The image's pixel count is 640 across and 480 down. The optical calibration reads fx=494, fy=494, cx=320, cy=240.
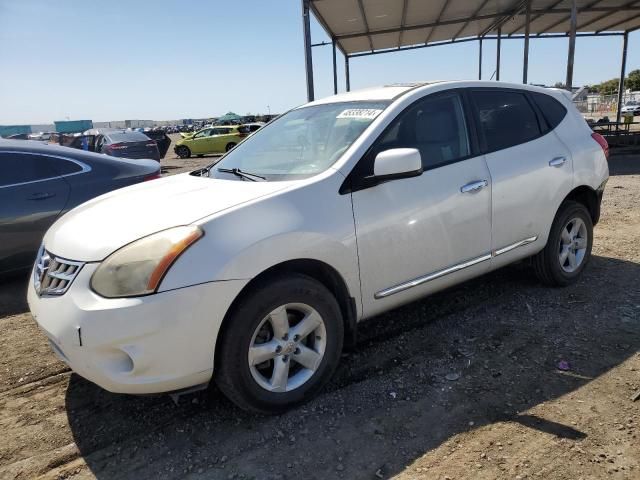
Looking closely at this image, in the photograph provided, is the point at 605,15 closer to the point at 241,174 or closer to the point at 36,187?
the point at 241,174

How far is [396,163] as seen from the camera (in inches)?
109

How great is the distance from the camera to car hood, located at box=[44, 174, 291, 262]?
2.46 m

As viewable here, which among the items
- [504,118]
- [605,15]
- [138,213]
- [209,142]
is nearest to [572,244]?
[504,118]

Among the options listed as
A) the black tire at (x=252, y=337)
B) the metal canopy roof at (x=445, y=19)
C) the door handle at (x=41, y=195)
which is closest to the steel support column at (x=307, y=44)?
the metal canopy roof at (x=445, y=19)

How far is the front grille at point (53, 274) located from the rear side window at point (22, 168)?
2338mm

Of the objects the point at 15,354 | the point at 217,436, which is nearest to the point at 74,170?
the point at 15,354

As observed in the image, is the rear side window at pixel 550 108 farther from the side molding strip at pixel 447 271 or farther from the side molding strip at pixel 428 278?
the side molding strip at pixel 428 278

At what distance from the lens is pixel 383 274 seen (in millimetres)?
2965

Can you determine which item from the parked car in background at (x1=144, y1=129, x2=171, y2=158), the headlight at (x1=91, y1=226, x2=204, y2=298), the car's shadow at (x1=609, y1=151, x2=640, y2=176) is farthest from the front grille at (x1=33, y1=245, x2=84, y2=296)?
the parked car in background at (x1=144, y1=129, x2=171, y2=158)

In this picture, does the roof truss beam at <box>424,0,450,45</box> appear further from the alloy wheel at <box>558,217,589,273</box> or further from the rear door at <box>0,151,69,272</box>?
the rear door at <box>0,151,69,272</box>

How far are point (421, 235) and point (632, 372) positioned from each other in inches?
58.9

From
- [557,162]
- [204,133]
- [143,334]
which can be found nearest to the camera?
[143,334]

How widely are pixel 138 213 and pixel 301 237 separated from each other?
2.97ft

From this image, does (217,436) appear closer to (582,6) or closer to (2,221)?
(2,221)
